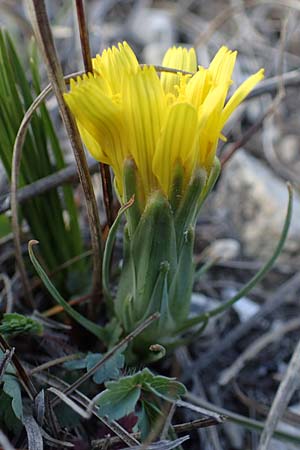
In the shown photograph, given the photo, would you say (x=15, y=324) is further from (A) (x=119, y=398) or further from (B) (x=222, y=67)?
(B) (x=222, y=67)

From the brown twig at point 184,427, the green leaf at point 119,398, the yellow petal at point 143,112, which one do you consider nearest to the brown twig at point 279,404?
the brown twig at point 184,427

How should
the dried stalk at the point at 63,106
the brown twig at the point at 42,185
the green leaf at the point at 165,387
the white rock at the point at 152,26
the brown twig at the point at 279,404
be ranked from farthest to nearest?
the white rock at the point at 152,26 < the brown twig at the point at 42,185 < the brown twig at the point at 279,404 < the green leaf at the point at 165,387 < the dried stalk at the point at 63,106

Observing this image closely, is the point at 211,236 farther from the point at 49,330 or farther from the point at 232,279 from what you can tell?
the point at 49,330

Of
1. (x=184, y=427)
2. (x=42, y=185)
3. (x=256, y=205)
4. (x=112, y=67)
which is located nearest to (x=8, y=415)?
(x=184, y=427)

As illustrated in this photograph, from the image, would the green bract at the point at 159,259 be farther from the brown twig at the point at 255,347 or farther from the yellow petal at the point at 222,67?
the brown twig at the point at 255,347

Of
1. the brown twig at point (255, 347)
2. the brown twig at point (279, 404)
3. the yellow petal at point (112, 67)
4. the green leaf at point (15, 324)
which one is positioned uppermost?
the yellow petal at point (112, 67)

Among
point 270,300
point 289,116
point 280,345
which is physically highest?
point 289,116

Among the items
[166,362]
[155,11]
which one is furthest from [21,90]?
[155,11]
